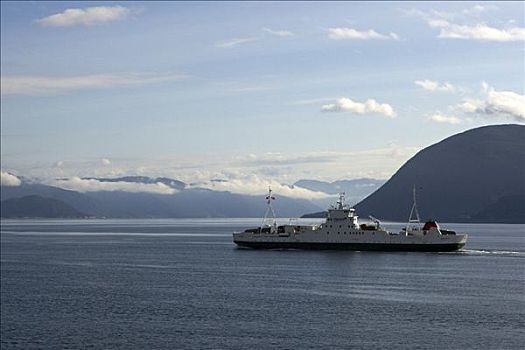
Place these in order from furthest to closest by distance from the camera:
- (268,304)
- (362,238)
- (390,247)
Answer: (390,247), (362,238), (268,304)

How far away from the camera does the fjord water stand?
61281 millimetres

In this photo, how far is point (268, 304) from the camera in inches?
3081

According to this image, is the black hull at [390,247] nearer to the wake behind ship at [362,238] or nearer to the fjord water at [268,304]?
the wake behind ship at [362,238]

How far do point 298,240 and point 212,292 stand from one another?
214 feet

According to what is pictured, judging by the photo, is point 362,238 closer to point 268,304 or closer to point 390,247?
point 390,247

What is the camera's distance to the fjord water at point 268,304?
6128 centimetres

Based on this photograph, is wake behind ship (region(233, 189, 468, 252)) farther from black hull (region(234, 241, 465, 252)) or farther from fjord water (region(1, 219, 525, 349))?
fjord water (region(1, 219, 525, 349))

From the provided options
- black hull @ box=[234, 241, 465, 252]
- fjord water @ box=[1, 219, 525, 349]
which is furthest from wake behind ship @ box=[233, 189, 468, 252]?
fjord water @ box=[1, 219, 525, 349]

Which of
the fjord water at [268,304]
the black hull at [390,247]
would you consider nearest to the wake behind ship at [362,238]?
the black hull at [390,247]

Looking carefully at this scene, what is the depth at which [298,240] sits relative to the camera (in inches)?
6004

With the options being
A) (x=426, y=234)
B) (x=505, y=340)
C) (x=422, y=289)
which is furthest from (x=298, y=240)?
(x=505, y=340)

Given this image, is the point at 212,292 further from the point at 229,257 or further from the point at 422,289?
the point at 229,257

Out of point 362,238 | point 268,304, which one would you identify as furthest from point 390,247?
point 268,304

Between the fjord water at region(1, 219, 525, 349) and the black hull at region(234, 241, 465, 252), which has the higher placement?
the black hull at region(234, 241, 465, 252)
